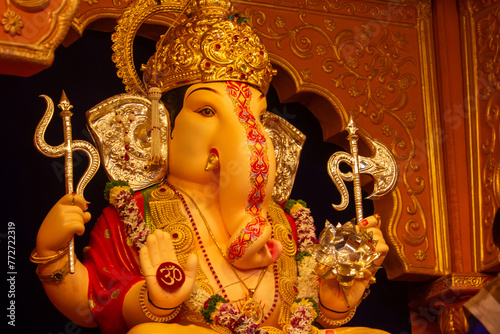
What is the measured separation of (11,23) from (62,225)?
0.84 m

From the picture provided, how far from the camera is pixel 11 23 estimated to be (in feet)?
5.98

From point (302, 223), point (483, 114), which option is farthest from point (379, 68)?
point (302, 223)

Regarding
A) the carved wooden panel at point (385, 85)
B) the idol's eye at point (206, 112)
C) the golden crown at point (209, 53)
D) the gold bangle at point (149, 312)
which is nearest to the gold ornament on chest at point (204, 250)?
the gold bangle at point (149, 312)

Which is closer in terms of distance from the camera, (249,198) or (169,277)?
(169,277)

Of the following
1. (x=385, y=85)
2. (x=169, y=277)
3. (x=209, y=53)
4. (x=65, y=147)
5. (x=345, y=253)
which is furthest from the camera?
(x=385, y=85)

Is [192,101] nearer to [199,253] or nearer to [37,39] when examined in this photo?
[199,253]

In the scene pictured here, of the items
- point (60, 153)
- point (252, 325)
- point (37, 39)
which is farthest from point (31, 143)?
point (37, 39)

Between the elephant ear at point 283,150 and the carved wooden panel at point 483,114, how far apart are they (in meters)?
0.80

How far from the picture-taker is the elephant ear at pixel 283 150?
3129 millimetres

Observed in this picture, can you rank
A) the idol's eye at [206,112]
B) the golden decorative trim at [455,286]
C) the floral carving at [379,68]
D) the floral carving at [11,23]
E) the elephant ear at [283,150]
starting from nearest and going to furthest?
1. the floral carving at [11,23]
2. the idol's eye at [206,112]
3. the elephant ear at [283,150]
4. the golden decorative trim at [455,286]
5. the floral carving at [379,68]

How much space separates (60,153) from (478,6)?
6.16 feet

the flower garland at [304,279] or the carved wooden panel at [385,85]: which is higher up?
the carved wooden panel at [385,85]

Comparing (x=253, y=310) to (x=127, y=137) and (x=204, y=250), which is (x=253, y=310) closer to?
(x=204, y=250)

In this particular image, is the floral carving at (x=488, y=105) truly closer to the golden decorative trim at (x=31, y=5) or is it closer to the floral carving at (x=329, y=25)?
the floral carving at (x=329, y=25)
